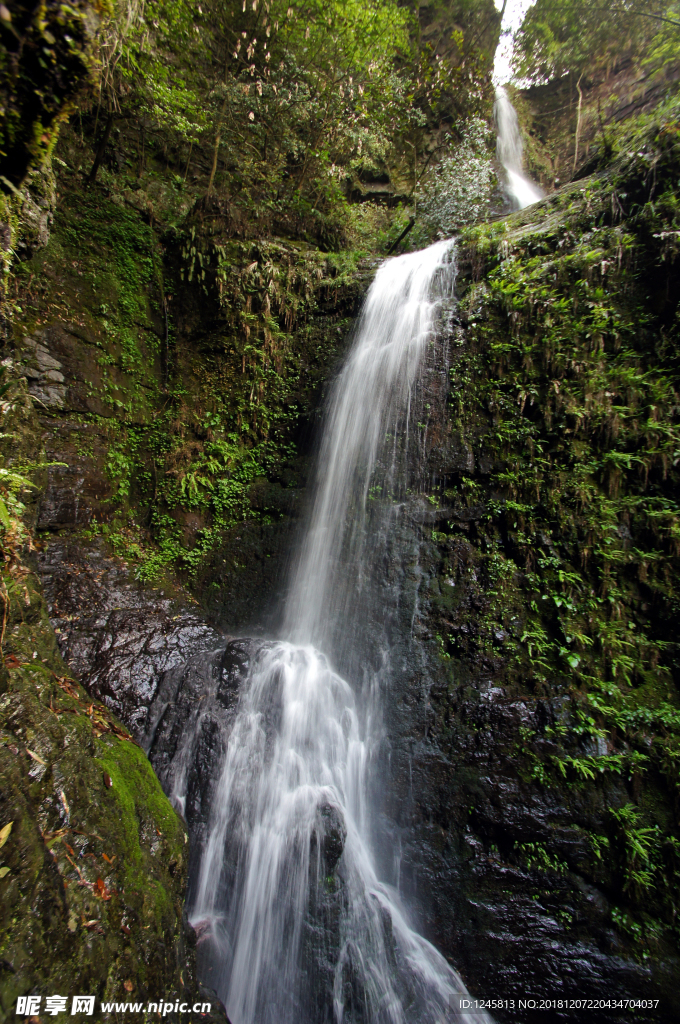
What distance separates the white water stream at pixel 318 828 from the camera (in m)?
3.67

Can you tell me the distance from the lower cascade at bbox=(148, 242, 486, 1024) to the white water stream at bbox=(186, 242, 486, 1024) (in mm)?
12

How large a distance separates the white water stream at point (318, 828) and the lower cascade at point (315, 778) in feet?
0.04

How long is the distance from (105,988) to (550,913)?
3.80m

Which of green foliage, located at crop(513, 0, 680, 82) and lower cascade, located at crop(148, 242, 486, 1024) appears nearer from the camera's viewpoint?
lower cascade, located at crop(148, 242, 486, 1024)

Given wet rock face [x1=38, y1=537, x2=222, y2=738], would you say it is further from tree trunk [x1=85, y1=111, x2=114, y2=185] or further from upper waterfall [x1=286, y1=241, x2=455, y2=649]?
tree trunk [x1=85, y1=111, x2=114, y2=185]

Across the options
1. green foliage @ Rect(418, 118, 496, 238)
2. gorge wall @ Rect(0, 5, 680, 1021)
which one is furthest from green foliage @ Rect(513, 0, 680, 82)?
gorge wall @ Rect(0, 5, 680, 1021)

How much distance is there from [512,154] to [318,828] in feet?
63.0

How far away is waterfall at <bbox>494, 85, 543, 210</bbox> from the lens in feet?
44.1

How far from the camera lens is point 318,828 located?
167 inches

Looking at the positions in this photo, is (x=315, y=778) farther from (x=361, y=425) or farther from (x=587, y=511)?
(x=361, y=425)

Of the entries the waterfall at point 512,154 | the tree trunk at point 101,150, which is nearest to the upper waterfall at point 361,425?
the tree trunk at point 101,150

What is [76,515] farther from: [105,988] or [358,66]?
[358,66]

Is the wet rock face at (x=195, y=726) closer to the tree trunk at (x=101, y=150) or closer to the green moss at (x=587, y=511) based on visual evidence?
the green moss at (x=587, y=511)

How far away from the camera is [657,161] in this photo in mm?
6195
